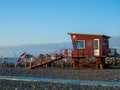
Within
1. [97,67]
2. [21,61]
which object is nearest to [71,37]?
[97,67]

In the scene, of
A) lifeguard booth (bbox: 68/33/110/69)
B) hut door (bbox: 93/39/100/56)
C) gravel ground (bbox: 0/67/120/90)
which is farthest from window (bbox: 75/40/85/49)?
gravel ground (bbox: 0/67/120/90)

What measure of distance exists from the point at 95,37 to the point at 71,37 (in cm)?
300

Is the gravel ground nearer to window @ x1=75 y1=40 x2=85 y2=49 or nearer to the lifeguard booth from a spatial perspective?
Result: the lifeguard booth

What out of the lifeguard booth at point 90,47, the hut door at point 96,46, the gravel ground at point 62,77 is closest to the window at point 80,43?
the lifeguard booth at point 90,47

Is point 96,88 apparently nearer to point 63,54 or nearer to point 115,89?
point 115,89

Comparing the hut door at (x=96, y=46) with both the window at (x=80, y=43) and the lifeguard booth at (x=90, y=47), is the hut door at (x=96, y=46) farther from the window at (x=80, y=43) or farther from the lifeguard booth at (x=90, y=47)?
the window at (x=80, y=43)

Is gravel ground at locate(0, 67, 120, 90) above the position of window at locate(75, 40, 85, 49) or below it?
below

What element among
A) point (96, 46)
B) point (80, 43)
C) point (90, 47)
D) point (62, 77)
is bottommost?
point (62, 77)

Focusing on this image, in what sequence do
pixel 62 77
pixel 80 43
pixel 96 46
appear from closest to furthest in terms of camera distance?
pixel 62 77, pixel 96 46, pixel 80 43

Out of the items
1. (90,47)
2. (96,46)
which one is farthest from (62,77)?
(96,46)

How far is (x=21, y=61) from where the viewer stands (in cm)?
6600

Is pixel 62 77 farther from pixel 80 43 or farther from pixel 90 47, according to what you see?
pixel 80 43

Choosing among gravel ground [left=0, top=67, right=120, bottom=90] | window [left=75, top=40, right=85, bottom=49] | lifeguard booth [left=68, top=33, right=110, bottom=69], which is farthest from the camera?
window [left=75, top=40, right=85, bottom=49]

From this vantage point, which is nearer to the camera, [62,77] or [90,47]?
[62,77]
